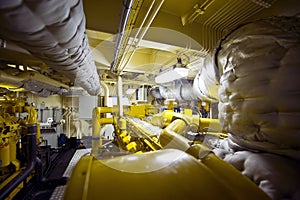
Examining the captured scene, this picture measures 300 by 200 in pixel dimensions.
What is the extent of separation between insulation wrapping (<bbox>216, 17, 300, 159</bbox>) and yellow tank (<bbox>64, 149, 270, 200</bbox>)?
0.89 ft

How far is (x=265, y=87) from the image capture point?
0.55m

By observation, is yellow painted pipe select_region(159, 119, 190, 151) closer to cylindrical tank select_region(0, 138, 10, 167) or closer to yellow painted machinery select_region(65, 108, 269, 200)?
yellow painted machinery select_region(65, 108, 269, 200)

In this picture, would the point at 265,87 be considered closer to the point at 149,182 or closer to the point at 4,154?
the point at 149,182

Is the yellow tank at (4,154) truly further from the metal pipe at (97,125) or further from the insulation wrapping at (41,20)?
the insulation wrapping at (41,20)

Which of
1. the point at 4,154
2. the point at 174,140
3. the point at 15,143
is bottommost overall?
the point at 4,154

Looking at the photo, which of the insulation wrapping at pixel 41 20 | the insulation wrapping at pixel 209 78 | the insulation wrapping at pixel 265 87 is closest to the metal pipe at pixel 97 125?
the insulation wrapping at pixel 209 78

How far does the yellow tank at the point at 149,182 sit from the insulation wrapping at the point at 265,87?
10.7 inches

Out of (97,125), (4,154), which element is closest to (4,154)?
(4,154)

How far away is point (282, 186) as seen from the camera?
450 mm

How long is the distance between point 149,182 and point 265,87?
535mm

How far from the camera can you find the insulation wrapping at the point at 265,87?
0.51 meters

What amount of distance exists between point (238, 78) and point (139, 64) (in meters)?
2.52

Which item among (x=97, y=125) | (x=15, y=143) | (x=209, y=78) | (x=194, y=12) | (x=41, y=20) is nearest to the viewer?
(x=41, y=20)

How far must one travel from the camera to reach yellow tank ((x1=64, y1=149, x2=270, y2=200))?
1.09 feet
